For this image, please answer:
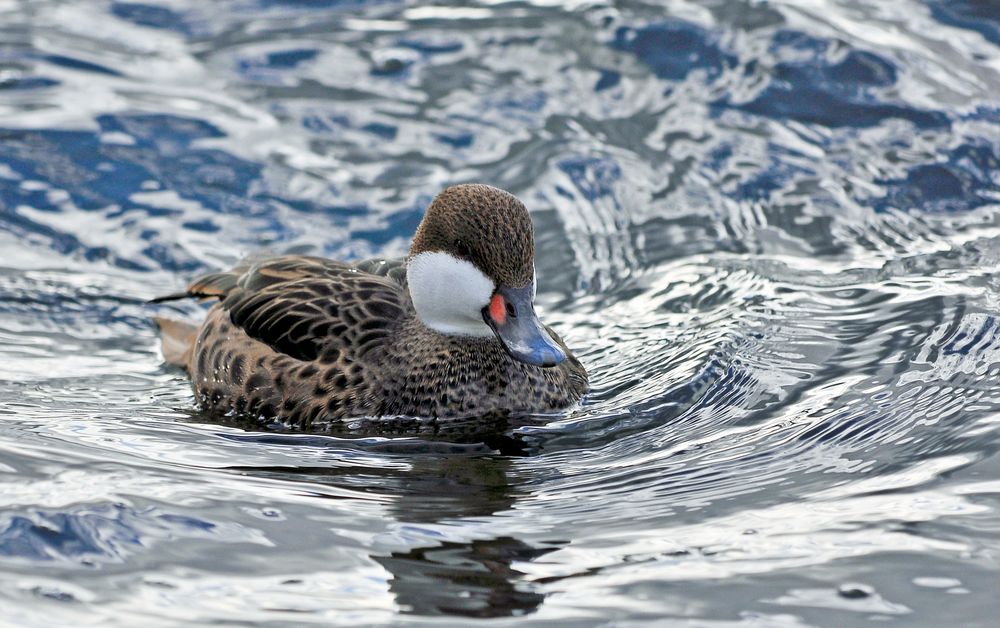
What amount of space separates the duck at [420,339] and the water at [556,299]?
20 centimetres

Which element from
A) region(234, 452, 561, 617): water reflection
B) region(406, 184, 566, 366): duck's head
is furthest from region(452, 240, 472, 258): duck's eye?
region(234, 452, 561, 617): water reflection

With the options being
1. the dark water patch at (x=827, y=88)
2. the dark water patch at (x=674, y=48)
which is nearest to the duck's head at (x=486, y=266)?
the dark water patch at (x=827, y=88)

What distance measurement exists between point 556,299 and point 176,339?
254 centimetres

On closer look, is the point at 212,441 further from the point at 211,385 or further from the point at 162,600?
the point at 162,600

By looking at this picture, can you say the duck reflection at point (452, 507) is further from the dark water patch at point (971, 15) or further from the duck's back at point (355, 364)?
the dark water patch at point (971, 15)

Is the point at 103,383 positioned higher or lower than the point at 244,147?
lower

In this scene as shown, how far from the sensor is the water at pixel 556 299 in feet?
16.4

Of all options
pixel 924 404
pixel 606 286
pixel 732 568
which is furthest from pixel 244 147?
pixel 732 568

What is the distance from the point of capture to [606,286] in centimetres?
930

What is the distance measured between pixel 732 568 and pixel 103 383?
449 centimetres

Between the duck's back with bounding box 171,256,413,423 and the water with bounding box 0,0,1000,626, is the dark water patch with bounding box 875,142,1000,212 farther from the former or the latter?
the duck's back with bounding box 171,256,413,423

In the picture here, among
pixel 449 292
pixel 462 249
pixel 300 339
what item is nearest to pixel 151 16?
pixel 300 339

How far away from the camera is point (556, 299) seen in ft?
30.5

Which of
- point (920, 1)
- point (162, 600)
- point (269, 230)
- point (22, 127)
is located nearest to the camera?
point (162, 600)
